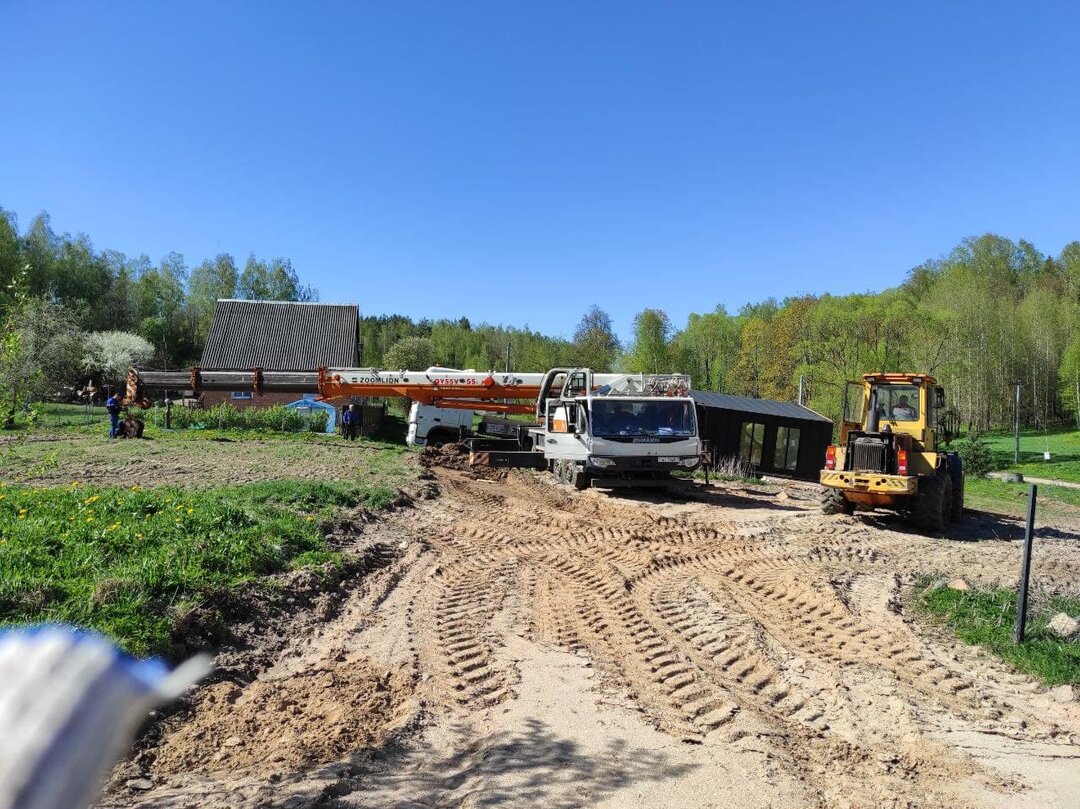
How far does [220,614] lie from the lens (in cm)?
606

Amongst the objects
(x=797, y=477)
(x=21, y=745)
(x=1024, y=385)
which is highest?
(x=1024, y=385)

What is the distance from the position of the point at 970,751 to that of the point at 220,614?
5631 mm

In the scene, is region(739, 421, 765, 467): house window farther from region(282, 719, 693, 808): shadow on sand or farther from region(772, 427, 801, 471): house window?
region(282, 719, 693, 808): shadow on sand

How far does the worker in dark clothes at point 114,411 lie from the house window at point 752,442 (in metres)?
20.7

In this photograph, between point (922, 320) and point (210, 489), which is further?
point (922, 320)

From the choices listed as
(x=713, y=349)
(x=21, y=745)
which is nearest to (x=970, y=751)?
(x=21, y=745)

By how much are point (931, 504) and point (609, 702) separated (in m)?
10.6

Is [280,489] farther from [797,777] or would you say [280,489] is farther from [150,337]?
[150,337]

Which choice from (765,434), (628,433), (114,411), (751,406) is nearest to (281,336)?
(114,411)

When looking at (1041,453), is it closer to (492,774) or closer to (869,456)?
(869,456)

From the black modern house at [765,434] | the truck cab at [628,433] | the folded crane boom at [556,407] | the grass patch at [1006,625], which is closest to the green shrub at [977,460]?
the black modern house at [765,434]

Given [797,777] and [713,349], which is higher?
[713,349]

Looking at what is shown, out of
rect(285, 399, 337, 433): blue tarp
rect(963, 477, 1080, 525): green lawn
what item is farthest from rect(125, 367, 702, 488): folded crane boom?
rect(963, 477, 1080, 525): green lawn

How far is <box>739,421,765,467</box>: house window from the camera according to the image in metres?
25.3
